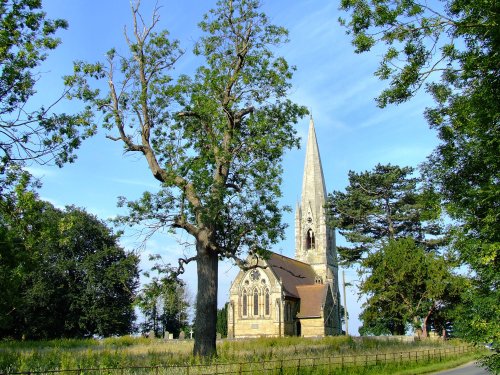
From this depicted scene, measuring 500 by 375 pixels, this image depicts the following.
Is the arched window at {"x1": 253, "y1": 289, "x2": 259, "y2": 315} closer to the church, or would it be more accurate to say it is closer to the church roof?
the church

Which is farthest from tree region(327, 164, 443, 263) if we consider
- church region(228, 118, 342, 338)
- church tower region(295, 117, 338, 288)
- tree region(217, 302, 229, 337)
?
tree region(217, 302, 229, 337)

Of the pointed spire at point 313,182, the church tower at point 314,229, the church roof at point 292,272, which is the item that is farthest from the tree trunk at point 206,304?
the pointed spire at point 313,182

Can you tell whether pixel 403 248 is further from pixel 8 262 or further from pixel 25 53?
pixel 25 53

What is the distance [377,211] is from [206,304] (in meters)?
37.8

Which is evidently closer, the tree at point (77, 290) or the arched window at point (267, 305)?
the tree at point (77, 290)

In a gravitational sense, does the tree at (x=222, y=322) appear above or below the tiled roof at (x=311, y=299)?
below

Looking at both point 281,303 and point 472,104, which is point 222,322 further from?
point 472,104

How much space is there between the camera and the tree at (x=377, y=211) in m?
52.1

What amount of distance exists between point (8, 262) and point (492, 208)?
15520 mm

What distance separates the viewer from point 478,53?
1082 centimetres

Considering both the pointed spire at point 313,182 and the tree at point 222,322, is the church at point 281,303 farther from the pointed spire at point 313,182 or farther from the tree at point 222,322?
the tree at point 222,322

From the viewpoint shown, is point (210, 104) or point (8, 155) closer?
point (8, 155)

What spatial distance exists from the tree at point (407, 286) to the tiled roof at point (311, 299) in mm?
16520

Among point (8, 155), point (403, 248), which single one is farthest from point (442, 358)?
point (8, 155)
